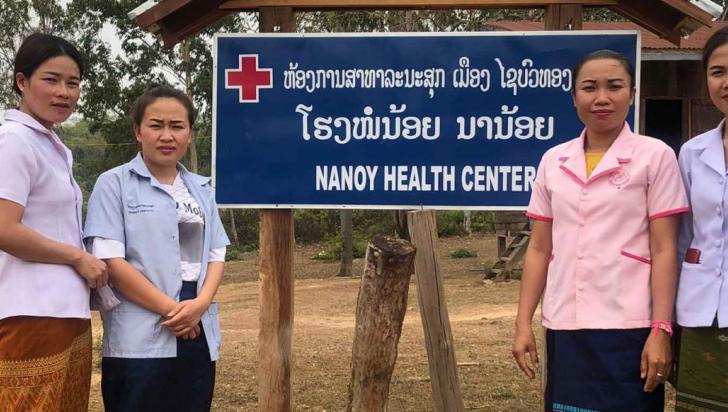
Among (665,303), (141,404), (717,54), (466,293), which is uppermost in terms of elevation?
(717,54)

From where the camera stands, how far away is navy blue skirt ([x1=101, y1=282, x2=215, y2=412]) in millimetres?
2748

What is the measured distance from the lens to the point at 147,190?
9.24 feet

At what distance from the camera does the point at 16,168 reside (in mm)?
2467

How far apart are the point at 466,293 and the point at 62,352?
1039cm

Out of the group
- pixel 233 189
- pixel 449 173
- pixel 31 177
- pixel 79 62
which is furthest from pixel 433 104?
pixel 31 177

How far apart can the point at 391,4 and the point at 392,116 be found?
68cm

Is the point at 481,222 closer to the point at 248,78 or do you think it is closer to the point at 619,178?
the point at 248,78

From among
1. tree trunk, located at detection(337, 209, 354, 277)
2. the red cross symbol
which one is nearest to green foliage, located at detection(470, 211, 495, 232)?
tree trunk, located at detection(337, 209, 354, 277)

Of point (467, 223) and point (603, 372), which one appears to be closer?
point (603, 372)

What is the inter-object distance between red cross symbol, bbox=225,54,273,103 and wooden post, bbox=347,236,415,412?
1369 millimetres

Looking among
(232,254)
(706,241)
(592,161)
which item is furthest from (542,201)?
(232,254)

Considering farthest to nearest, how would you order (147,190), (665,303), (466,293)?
1. (466,293)
2. (147,190)
3. (665,303)

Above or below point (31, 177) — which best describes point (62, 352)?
below

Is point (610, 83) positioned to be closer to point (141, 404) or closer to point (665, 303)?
point (665, 303)
